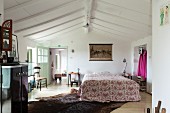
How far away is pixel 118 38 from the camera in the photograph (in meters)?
10.3

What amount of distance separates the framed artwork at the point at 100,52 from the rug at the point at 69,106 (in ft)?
13.7

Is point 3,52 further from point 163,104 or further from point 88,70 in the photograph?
point 88,70

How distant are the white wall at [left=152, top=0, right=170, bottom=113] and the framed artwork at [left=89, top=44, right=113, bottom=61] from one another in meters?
7.52

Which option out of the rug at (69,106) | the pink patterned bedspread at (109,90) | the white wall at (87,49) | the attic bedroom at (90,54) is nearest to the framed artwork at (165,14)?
the attic bedroom at (90,54)

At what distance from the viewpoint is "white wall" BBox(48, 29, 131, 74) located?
1045 cm

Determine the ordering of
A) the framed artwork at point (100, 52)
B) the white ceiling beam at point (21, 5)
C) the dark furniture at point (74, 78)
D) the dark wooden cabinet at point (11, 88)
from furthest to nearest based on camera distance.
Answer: the framed artwork at point (100, 52), the dark furniture at point (74, 78), the white ceiling beam at point (21, 5), the dark wooden cabinet at point (11, 88)

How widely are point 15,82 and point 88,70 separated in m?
7.66

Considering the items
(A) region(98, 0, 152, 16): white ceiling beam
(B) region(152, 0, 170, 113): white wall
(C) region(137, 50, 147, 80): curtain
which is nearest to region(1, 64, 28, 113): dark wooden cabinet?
(B) region(152, 0, 170, 113): white wall

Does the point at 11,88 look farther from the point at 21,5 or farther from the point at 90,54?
the point at 90,54

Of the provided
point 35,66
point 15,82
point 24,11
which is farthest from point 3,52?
point 35,66

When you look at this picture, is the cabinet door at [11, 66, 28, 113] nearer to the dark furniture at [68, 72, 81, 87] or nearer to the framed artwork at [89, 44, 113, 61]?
the dark furniture at [68, 72, 81, 87]

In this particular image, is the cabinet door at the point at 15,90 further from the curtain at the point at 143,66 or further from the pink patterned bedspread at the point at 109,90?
the curtain at the point at 143,66

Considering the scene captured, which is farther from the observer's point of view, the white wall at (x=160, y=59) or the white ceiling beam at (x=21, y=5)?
the white ceiling beam at (x=21, y=5)

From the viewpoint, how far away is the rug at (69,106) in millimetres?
5184
